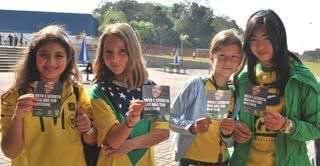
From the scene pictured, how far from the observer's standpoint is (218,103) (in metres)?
3.15

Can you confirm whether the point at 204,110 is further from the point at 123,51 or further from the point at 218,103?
the point at 123,51

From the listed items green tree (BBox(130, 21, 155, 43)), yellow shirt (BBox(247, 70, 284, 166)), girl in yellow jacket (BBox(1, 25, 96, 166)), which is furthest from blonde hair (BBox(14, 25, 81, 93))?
green tree (BBox(130, 21, 155, 43))

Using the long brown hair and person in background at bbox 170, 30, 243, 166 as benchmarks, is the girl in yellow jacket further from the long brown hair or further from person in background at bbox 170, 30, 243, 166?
the long brown hair

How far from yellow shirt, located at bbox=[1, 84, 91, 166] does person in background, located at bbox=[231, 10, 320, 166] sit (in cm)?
113

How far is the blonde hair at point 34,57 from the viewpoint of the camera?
3137 mm

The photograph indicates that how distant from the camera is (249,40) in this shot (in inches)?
131

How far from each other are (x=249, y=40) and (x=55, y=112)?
1.43 meters

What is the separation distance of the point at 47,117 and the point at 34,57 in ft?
1.48

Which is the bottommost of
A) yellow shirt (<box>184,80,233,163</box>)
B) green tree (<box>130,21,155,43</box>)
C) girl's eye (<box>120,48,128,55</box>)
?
yellow shirt (<box>184,80,233,163</box>)

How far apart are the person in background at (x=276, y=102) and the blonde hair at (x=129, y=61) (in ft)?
2.46

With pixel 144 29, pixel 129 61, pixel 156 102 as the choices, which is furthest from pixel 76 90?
pixel 144 29

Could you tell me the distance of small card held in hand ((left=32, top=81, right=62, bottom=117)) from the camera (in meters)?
2.90

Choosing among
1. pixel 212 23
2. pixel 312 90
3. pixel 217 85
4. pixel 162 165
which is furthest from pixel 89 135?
pixel 212 23

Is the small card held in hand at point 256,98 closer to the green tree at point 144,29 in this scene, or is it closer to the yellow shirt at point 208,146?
the yellow shirt at point 208,146
